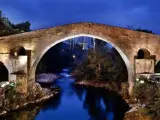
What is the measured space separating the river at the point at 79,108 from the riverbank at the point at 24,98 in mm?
395

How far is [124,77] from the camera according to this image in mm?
21547

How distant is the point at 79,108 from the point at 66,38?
350 cm

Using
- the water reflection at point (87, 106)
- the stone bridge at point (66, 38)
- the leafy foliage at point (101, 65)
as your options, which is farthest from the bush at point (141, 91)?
the leafy foliage at point (101, 65)

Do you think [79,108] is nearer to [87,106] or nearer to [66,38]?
[87,106]

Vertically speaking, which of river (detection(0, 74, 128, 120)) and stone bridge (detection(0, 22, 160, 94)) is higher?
stone bridge (detection(0, 22, 160, 94))

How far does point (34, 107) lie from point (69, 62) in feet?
74.7

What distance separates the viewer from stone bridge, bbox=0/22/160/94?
1666 centimetres

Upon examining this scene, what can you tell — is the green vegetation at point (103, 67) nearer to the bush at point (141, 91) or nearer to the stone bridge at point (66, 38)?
the stone bridge at point (66, 38)

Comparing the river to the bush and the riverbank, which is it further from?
the bush

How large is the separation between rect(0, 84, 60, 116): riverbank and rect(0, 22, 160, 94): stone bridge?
2.00ft

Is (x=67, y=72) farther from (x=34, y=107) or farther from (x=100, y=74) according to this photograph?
(x=34, y=107)

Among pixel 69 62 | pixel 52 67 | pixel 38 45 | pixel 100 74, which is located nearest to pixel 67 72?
pixel 52 67

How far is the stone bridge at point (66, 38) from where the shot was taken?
16656 millimetres

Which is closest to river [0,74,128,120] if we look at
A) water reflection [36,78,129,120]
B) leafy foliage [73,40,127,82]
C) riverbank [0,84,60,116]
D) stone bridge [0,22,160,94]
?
water reflection [36,78,129,120]
